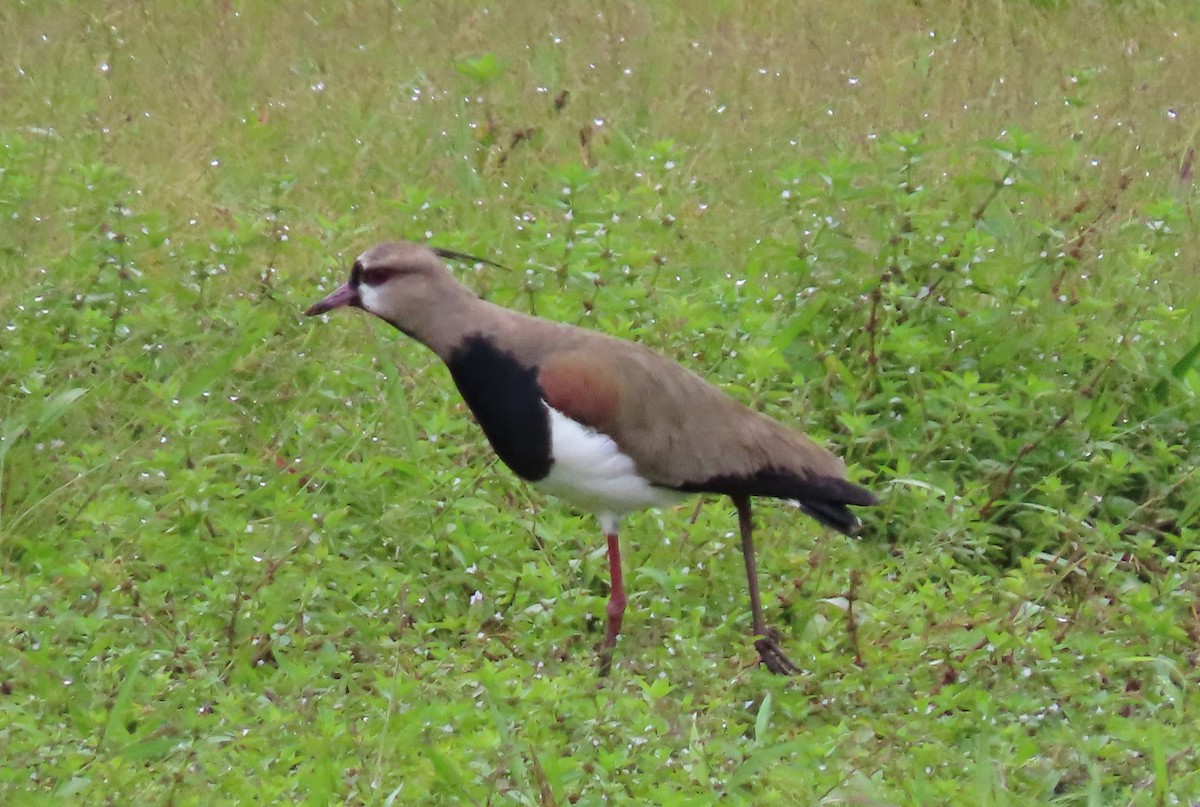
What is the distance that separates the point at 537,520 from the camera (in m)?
5.44

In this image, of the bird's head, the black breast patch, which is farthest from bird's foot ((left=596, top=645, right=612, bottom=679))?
the bird's head

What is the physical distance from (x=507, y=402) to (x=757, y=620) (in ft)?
2.93

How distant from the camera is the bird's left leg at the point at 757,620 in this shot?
4820 mm

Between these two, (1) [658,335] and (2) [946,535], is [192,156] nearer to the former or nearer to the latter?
(1) [658,335]

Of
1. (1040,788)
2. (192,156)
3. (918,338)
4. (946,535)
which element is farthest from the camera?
(192,156)

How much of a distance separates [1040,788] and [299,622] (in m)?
1.93

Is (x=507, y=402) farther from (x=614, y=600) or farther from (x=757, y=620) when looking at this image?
(x=757, y=620)

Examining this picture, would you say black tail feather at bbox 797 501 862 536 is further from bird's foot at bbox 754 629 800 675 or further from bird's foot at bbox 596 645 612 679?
bird's foot at bbox 596 645 612 679

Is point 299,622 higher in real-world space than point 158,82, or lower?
lower

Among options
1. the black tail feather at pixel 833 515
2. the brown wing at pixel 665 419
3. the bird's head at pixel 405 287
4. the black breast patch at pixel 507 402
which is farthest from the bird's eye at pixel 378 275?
the black tail feather at pixel 833 515

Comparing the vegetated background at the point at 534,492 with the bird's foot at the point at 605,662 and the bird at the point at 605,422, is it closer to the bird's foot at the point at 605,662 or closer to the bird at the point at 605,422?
the bird's foot at the point at 605,662

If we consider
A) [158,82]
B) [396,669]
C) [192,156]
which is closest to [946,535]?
[396,669]

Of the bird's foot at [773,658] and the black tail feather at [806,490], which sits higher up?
the black tail feather at [806,490]

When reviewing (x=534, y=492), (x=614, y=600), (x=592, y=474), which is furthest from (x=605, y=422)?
(x=534, y=492)
